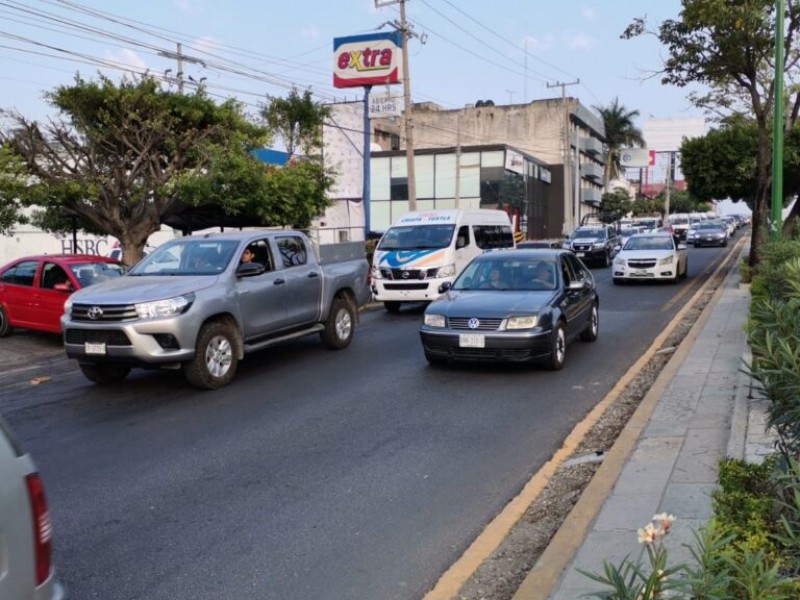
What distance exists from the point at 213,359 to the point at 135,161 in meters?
9.19

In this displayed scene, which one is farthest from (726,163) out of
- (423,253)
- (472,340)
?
(472,340)

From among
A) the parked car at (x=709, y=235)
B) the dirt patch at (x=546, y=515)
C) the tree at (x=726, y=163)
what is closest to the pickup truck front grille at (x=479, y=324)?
the dirt patch at (x=546, y=515)

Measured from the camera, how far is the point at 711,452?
Answer: 6113mm

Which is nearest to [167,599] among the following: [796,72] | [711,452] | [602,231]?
[711,452]

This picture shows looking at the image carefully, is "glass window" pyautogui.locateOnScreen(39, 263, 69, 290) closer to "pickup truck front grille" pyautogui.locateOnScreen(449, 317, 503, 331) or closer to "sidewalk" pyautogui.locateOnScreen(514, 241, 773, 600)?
"pickup truck front grille" pyautogui.locateOnScreen(449, 317, 503, 331)

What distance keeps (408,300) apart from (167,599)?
12950 mm

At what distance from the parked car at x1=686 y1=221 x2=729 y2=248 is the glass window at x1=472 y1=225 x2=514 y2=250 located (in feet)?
102

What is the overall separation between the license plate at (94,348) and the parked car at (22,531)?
6150 mm

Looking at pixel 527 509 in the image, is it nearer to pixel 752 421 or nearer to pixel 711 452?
pixel 711 452

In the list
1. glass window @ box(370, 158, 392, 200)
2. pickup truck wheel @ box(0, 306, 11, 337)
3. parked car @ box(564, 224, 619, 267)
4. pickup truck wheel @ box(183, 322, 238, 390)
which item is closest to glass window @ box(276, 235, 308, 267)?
pickup truck wheel @ box(183, 322, 238, 390)

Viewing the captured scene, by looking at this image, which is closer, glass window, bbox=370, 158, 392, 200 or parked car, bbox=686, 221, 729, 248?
parked car, bbox=686, 221, 729, 248

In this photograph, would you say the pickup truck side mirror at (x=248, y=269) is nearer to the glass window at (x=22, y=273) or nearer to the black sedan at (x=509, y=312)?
the black sedan at (x=509, y=312)

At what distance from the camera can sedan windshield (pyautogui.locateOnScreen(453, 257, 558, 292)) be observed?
1059 cm

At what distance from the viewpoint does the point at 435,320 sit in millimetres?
9828
